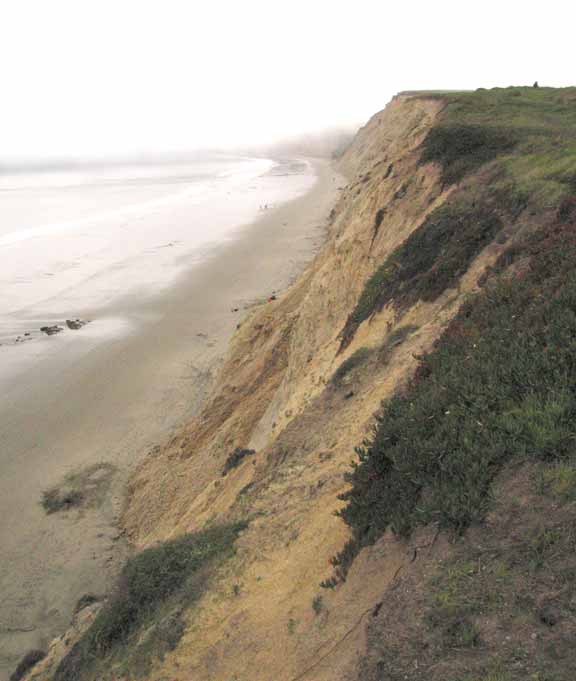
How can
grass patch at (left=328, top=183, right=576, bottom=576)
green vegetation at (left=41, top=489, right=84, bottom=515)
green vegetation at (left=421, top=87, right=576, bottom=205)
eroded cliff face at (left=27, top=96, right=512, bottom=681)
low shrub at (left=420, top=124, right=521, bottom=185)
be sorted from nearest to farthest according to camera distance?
1. grass patch at (left=328, top=183, right=576, bottom=576)
2. eroded cliff face at (left=27, top=96, right=512, bottom=681)
3. green vegetation at (left=421, top=87, right=576, bottom=205)
4. green vegetation at (left=41, top=489, right=84, bottom=515)
5. low shrub at (left=420, top=124, right=521, bottom=185)

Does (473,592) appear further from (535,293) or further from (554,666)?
(535,293)

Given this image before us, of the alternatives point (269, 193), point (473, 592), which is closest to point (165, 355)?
point (473, 592)

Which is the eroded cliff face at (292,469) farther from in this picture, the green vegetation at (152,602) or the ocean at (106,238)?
the ocean at (106,238)

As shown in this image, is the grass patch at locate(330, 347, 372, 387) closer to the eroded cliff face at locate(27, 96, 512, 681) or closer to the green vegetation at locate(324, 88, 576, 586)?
the eroded cliff face at locate(27, 96, 512, 681)

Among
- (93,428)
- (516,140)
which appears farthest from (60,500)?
(516,140)

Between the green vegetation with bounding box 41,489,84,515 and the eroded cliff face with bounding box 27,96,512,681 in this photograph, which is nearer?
the eroded cliff face with bounding box 27,96,512,681

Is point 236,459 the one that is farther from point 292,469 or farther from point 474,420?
point 474,420

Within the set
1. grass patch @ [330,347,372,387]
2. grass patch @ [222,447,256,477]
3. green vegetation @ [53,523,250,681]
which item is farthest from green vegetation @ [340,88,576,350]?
green vegetation @ [53,523,250,681]
